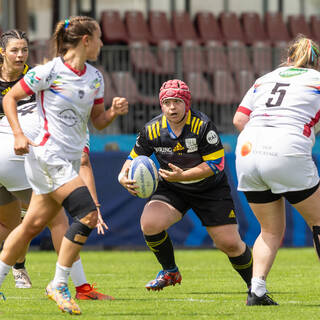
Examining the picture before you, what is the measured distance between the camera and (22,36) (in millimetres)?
6938

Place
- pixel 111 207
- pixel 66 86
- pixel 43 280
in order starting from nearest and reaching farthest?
pixel 66 86, pixel 43 280, pixel 111 207

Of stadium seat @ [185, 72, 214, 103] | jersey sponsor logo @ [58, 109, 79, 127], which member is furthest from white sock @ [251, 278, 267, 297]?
stadium seat @ [185, 72, 214, 103]

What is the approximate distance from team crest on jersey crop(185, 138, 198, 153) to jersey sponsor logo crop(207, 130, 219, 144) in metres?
0.12

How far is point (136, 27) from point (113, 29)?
57 centimetres

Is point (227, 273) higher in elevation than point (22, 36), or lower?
lower

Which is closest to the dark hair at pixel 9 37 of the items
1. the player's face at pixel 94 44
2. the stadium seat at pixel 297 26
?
the player's face at pixel 94 44

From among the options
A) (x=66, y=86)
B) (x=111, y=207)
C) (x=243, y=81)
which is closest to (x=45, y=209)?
(x=66, y=86)

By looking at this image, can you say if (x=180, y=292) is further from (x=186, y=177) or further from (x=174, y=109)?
(x=174, y=109)

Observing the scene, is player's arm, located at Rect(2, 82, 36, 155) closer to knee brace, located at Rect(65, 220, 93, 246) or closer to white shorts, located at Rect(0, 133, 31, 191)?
knee brace, located at Rect(65, 220, 93, 246)

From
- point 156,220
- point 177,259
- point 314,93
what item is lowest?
point 177,259

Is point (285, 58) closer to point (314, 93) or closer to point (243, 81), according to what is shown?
point (314, 93)

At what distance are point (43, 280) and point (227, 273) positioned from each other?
2114 mm

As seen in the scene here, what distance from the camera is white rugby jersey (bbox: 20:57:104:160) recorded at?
5586 millimetres

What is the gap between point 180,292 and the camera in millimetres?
7297
